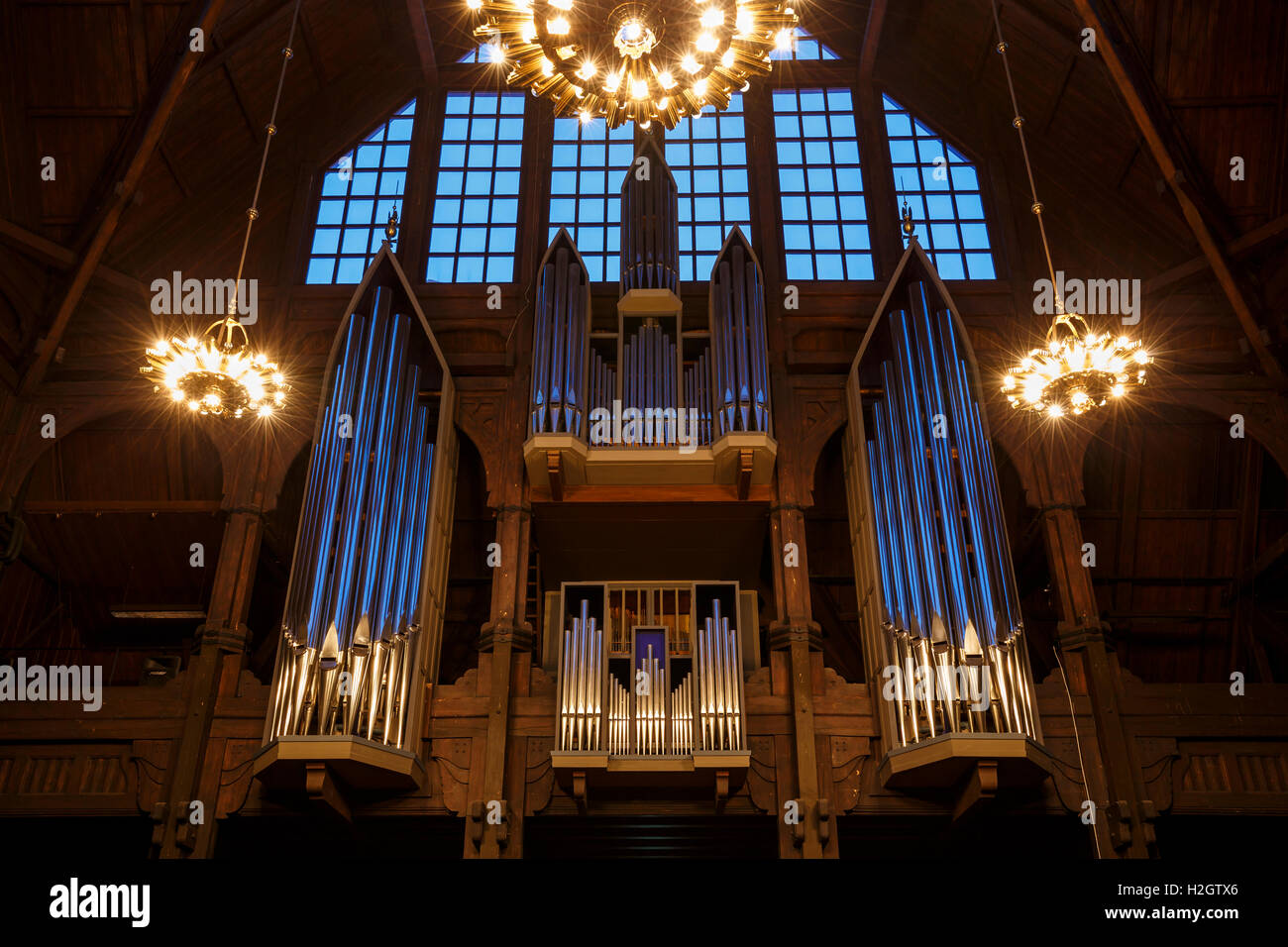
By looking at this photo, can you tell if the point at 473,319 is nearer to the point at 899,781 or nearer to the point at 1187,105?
the point at 899,781

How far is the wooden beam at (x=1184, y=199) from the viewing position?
41.8 feet

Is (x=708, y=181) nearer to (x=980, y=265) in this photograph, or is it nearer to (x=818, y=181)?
(x=818, y=181)

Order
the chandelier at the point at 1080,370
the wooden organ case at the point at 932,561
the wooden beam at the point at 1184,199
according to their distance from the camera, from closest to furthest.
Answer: the chandelier at the point at 1080,370 < the wooden organ case at the point at 932,561 < the wooden beam at the point at 1184,199

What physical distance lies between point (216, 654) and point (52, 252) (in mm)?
5095

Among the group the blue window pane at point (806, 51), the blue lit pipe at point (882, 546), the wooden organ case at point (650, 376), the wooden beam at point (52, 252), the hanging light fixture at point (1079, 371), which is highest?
the blue window pane at point (806, 51)

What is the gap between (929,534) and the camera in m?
11.5

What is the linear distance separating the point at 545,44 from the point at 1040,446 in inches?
283

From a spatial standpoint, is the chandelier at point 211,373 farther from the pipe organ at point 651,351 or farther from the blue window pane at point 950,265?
the blue window pane at point 950,265

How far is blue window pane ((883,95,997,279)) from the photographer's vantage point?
15344 mm

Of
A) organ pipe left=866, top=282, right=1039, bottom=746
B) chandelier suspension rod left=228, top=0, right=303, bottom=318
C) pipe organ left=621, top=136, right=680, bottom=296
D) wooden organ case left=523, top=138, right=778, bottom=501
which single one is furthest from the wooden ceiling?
pipe organ left=621, top=136, right=680, bottom=296

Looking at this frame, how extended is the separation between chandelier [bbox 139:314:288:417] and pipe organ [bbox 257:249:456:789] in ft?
4.81

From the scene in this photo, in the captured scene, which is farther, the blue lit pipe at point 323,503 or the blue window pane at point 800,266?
the blue window pane at point 800,266

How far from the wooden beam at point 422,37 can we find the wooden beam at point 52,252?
225 inches

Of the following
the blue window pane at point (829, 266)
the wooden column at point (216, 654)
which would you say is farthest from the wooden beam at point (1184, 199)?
the wooden column at point (216, 654)
